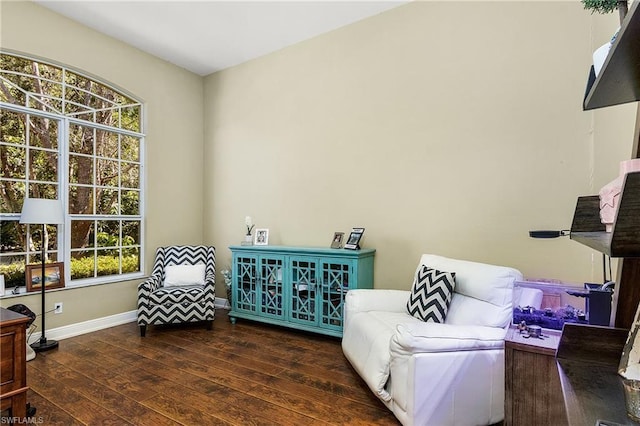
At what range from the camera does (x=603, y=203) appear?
0.93 metres

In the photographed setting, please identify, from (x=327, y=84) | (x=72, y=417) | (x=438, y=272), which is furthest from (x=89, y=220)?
(x=438, y=272)

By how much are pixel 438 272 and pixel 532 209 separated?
3.11ft

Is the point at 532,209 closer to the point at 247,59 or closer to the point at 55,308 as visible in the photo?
the point at 247,59

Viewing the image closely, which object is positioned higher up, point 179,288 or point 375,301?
point 375,301

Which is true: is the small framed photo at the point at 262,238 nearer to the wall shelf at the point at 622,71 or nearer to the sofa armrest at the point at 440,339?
the sofa armrest at the point at 440,339

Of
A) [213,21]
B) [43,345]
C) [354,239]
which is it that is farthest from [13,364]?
[213,21]

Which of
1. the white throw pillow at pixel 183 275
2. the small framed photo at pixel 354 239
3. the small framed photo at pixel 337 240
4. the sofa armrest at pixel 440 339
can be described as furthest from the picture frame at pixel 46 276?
the sofa armrest at pixel 440 339

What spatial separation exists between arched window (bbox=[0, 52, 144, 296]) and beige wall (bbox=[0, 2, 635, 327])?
185 millimetres

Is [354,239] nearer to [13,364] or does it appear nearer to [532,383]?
[532,383]

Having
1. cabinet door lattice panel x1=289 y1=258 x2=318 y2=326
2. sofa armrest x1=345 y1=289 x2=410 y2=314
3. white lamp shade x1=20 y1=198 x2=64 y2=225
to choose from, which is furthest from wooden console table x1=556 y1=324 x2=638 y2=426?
white lamp shade x1=20 y1=198 x2=64 y2=225

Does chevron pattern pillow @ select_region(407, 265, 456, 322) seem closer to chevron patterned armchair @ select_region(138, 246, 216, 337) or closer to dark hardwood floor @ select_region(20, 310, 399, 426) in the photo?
dark hardwood floor @ select_region(20, 310, 399, 426)

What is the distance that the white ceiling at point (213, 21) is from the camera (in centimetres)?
332

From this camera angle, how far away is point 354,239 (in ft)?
11.2

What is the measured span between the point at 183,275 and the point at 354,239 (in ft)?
6.56
